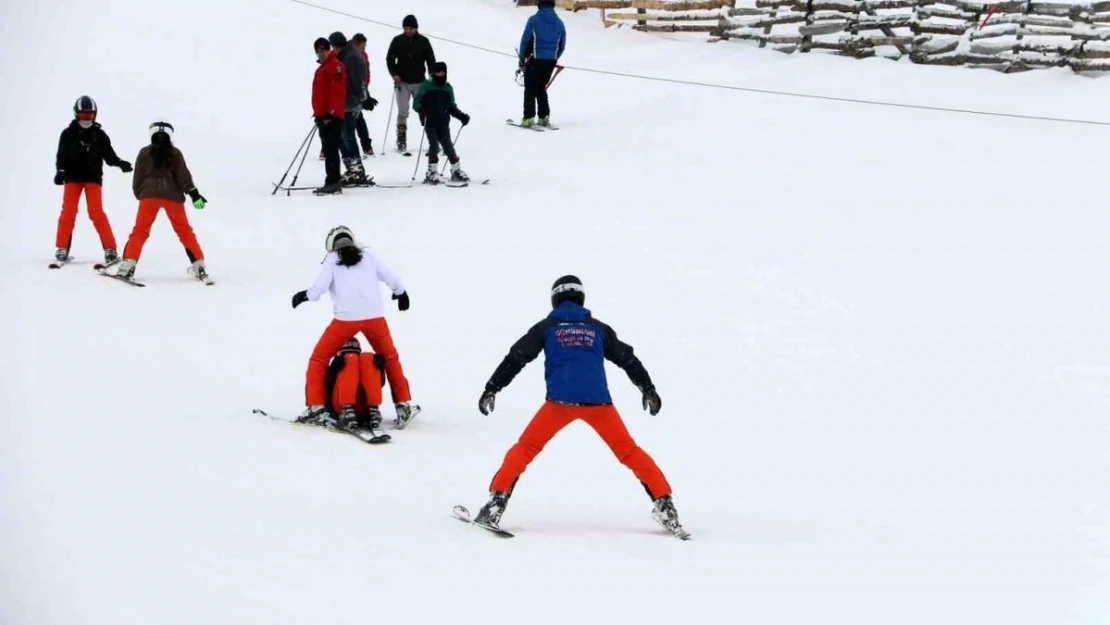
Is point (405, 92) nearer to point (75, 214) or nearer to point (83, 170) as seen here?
point (83, 170)

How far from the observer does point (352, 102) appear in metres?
16.6

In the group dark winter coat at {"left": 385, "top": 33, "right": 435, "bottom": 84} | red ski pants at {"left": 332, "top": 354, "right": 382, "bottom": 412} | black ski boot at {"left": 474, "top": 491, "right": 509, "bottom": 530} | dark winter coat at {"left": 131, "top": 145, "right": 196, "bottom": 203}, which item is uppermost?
dark winter coat at {"left": 385, "top": 33, "right": 435, "bottom": 84}

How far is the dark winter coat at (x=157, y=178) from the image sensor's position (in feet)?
39.6

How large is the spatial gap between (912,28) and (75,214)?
16.0 meters

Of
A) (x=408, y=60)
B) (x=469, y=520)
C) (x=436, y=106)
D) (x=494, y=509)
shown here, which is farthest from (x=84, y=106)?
(x=494, y=509)

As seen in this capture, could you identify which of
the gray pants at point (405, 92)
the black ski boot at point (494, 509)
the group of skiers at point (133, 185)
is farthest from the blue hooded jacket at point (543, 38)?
the black ski boot at point (494, 509)

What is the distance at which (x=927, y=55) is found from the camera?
72.8ft

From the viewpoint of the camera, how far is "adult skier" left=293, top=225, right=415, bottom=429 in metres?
8.82

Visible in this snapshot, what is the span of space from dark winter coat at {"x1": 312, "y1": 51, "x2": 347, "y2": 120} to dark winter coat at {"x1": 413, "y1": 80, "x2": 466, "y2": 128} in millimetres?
1097

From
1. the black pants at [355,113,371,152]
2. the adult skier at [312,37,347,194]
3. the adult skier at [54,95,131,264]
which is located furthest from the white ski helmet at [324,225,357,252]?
the black pants at [355,113,371,152]

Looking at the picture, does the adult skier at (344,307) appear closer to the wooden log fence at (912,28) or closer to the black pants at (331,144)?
the black pants at (331,144)

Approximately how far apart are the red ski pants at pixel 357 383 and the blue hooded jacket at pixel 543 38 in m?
11.3

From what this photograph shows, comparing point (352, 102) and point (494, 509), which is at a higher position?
point (352, 102)

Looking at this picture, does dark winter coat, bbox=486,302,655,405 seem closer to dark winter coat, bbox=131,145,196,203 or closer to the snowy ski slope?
the snowy ski slope
